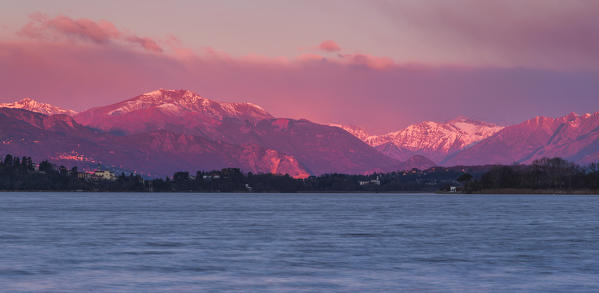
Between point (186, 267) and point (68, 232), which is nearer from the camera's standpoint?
point (186, 267)

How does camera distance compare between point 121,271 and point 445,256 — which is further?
point 445,256

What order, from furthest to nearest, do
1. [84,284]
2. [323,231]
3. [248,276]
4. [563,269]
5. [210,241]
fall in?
[323,231], [210,241], [563,269], [248,276], [84,284]

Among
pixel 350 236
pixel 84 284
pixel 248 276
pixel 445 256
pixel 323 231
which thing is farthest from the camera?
pixel 323 231

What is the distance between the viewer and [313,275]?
69.2 m

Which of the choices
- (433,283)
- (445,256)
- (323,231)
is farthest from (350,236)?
(433,283)

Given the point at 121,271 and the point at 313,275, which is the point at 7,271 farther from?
the point at 313,275

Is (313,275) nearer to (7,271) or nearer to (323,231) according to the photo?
(7,271)

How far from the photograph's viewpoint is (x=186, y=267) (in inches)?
2943

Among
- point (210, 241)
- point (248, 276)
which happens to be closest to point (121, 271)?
point (248, 276)

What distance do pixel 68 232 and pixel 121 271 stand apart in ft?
169

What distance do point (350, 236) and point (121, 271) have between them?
4656 cm

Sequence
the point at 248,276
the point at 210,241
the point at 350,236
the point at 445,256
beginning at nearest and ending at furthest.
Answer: the point at 248,276, the point at 445,256, the point at 210,241, the point at 350,236

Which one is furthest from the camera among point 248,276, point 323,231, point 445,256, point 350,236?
point 323,231

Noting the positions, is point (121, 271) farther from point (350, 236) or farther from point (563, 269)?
point (350, 236)
